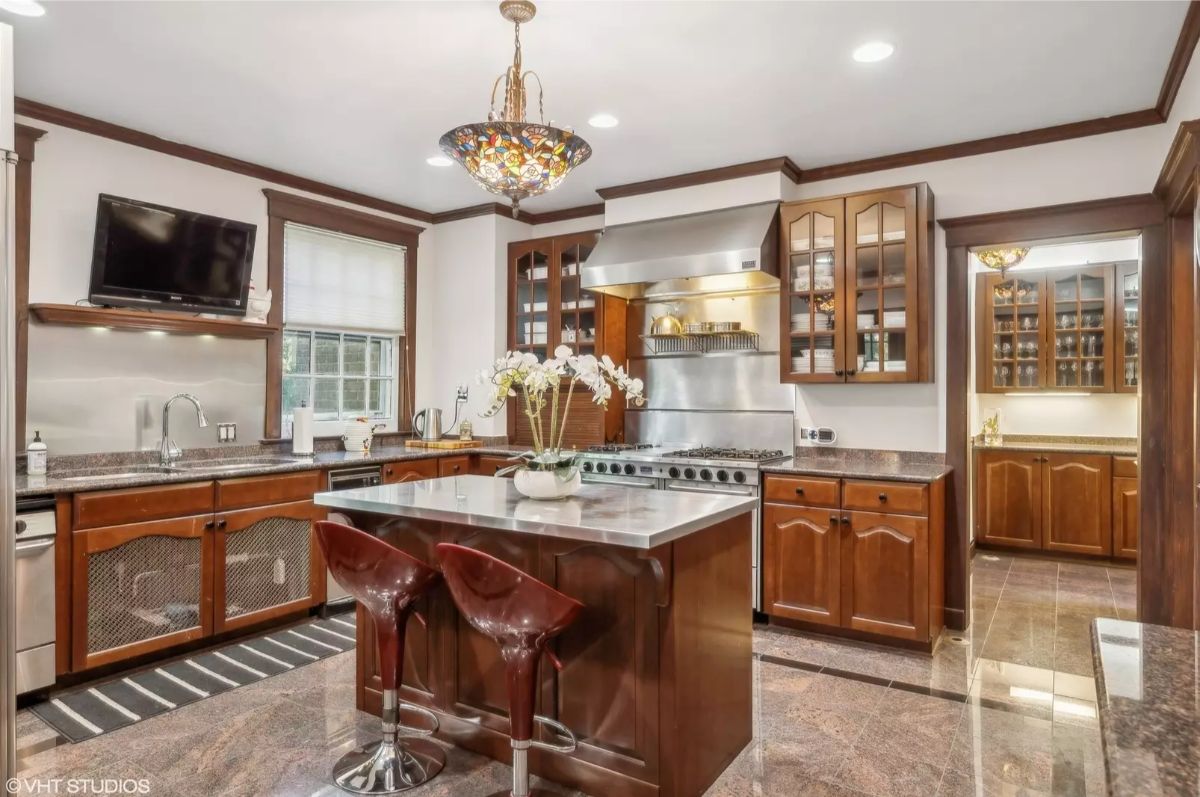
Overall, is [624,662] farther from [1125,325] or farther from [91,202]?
[1125,325]

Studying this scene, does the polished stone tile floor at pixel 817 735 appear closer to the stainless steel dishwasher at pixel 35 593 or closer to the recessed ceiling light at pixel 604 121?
the stainless steel dishwasher at pixel 35 593

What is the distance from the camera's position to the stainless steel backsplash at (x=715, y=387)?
4.77 metres

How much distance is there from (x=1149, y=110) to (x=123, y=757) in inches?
214

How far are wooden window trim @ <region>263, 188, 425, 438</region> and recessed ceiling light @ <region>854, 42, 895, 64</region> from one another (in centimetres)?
360

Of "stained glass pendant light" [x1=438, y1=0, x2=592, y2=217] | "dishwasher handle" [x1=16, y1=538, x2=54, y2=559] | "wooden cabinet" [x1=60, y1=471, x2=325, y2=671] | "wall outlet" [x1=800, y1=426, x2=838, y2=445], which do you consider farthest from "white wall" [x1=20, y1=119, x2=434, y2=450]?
"wall outlet" [x1=800, y1=426, x2=838, y2=445]

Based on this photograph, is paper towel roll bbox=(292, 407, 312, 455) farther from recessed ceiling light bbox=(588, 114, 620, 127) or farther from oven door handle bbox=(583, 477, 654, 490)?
recessed ceiling light bbox=(588, 114, 620, 127)

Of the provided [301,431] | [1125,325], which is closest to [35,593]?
[301,431]

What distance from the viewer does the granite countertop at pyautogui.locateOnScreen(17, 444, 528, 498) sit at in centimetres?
324

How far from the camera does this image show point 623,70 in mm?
3254

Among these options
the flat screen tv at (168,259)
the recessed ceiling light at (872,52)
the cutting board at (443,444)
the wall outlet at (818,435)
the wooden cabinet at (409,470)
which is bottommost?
the wooden cabinet at (409,470)

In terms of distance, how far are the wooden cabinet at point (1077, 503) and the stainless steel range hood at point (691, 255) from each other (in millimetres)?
3096

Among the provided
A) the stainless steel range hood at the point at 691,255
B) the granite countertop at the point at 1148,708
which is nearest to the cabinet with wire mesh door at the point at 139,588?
the stainless steel range hood at the point at 691,255

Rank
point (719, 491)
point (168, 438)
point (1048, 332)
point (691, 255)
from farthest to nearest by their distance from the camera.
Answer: point (1048, 332) < point (691, 255) < point (719, 491) < point (168, 438)

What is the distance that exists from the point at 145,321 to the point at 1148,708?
448cm
